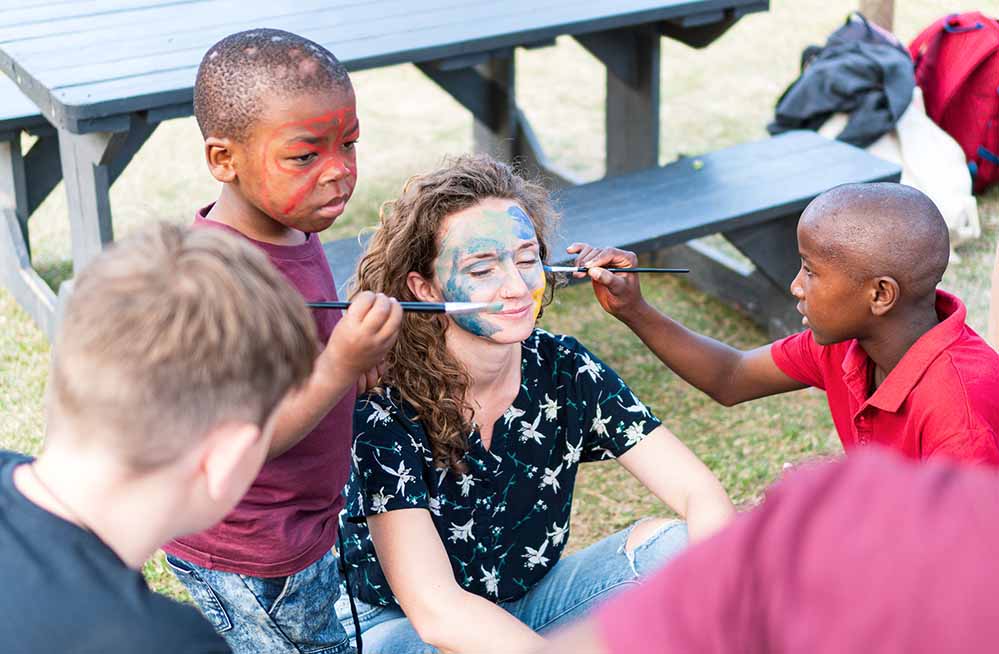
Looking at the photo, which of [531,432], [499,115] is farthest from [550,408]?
[499,115]

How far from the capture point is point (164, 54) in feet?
11.6

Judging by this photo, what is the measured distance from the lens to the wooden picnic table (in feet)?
11.0

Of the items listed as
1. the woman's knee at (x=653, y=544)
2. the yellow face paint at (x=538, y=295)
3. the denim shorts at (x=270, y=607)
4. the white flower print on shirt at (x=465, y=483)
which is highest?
the yellow face paint at (x=538, y=295)

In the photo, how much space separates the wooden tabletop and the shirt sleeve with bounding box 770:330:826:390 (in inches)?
64.6

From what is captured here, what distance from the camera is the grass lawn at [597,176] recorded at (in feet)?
12.1

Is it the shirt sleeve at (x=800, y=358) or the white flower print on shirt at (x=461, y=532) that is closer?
the white flower print on shirt at (x=461, y=532)

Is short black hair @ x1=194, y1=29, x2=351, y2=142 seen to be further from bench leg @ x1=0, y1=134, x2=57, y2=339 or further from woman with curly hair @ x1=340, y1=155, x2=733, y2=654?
bench leg @ x1=0, y1=134, x2=57, y2=339

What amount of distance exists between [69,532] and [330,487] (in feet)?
3.08

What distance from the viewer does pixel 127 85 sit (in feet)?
10.9

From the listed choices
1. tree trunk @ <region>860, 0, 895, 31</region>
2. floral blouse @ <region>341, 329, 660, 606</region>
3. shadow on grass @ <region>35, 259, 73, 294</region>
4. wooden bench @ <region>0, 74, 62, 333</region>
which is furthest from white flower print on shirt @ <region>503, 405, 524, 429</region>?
tree trunk @ <region>860, 0, 895, 31</region>

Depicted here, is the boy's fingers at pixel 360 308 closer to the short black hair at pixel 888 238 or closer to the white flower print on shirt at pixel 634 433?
the white flower print on shirt at pixel 634 433

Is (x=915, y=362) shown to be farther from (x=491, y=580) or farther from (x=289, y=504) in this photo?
(x=289, y=504)

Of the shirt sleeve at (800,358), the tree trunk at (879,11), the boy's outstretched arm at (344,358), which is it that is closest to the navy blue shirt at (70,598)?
the boy's outstretched arm at (344,358)

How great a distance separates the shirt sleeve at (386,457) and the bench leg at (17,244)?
2.42 metres
